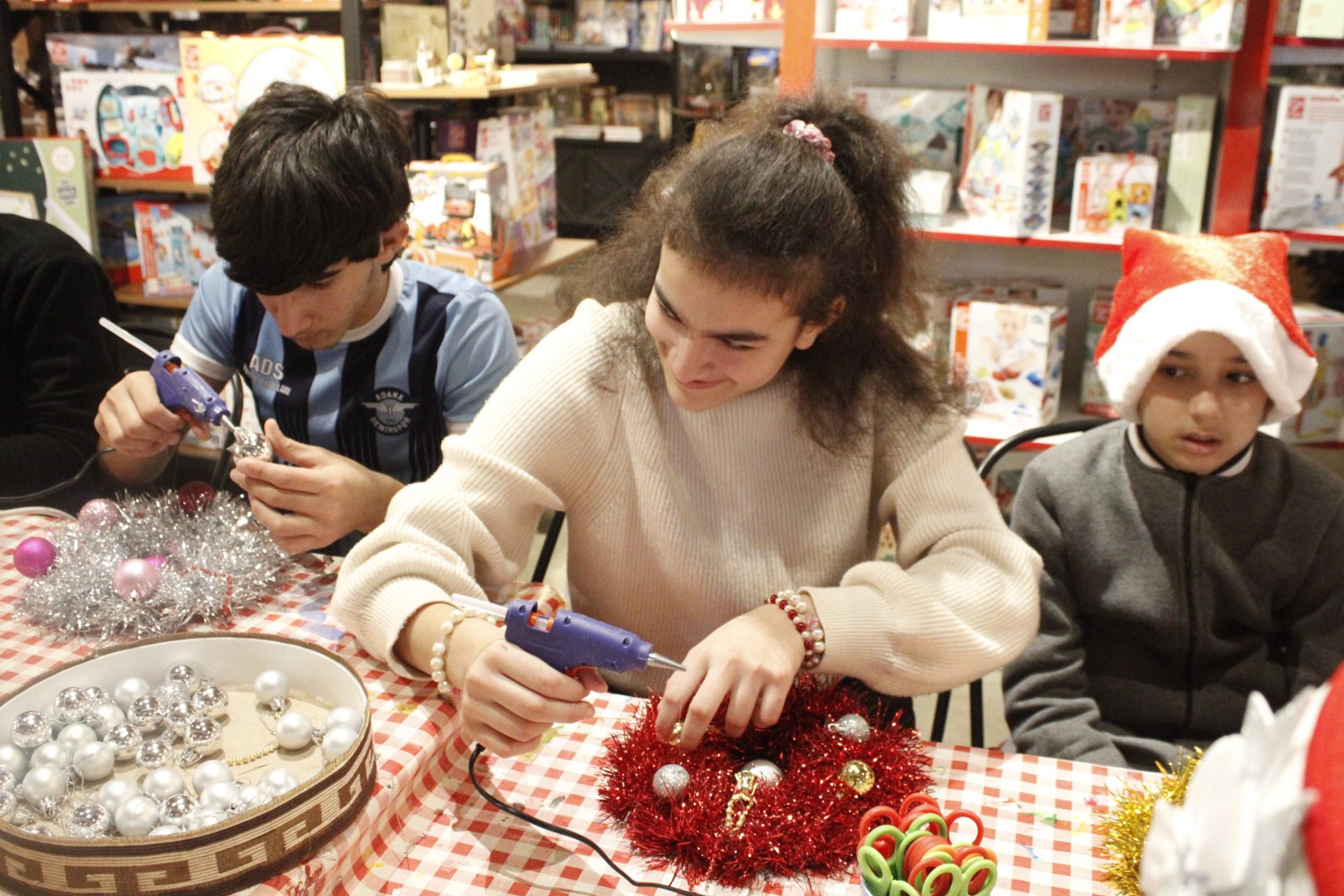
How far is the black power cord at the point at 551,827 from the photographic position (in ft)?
2.88

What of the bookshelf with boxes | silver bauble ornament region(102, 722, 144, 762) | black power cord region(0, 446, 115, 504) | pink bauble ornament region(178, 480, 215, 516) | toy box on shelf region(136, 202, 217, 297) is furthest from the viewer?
toy box on shelf region(136, 202, 217, 297)

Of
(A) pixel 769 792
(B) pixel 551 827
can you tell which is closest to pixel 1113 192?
(A) pixel 769 792

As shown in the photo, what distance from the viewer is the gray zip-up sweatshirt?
142cm

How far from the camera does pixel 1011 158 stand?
2.61 meters

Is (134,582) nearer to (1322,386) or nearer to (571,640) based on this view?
(571,640)

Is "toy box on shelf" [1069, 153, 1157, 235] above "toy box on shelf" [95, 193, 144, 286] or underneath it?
above

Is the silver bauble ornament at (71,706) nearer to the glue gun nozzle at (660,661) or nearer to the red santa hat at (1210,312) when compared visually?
the glue gun nozzle at (660,661)

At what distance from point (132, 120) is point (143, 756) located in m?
2.75

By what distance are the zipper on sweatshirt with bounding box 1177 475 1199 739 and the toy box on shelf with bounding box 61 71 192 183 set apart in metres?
2.79

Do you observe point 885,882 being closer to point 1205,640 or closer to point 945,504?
point 945,504

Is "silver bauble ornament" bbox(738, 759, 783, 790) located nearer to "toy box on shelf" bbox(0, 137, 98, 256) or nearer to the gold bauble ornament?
the gold bauble ornament

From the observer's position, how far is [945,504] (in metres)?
1.25

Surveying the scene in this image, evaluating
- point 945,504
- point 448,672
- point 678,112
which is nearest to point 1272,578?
point 945,504

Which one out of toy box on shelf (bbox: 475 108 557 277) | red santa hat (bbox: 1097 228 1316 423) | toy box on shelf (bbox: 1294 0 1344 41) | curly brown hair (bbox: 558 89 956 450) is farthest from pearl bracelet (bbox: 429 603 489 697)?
toy box on shelf (bbox: 1294 0 1344 41)
